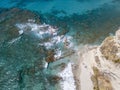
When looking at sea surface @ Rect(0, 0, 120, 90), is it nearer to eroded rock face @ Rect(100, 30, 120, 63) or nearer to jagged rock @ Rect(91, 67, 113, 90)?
jagged rock @ Rect(91, 67, 113, 90)

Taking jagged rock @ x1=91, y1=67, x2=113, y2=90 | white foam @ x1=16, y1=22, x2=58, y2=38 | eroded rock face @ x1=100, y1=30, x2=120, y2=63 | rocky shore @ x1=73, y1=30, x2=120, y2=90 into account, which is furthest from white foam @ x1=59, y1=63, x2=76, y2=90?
white foam @ x1=16, y1=22, x2=58, y2=38

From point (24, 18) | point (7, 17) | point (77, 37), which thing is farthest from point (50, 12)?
point (77, 37)

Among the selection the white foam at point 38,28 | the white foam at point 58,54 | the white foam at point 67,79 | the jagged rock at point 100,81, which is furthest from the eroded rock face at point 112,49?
the white foam at point 38,28

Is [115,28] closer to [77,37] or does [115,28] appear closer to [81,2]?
[77,37]

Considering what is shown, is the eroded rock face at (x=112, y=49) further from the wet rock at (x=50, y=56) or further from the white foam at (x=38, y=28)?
the white foam at (x=38, y=28)

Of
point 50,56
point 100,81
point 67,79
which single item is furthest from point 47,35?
point 100,81

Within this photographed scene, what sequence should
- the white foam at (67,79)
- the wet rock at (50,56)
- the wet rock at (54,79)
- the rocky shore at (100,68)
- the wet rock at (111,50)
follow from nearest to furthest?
the rocky shore at (100,68) < the wet rock at (111,50) < the white foam at (67,79) < the wet rock at (54,79) < the wet rock at (50,56)
